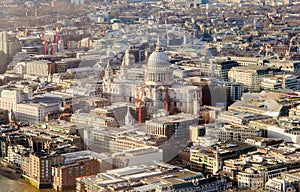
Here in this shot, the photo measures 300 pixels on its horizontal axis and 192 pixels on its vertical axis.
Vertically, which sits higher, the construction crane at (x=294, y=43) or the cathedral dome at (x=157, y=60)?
the cathedral dome at (x=157, y=60)

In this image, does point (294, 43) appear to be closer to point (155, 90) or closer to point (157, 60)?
point (157, 60)

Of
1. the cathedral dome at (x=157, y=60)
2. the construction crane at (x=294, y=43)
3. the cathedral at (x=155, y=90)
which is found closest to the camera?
the cathedral at (x=155, y=90)

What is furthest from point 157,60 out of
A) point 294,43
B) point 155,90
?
point 294,43

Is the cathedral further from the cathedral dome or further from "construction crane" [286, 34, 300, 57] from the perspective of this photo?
"construction crane" [286, 34, 300, 57]

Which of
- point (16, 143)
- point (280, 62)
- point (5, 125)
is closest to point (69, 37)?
point (280, 62)

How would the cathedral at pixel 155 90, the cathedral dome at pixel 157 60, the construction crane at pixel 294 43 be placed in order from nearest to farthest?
1. the cathedral at pixel 155 90
2. the cathedral dome at pixel 157 60
3. the construction crane at pixel 294 43

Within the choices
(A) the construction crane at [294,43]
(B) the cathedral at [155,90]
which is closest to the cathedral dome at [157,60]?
(B) the cathedral at [155,90]

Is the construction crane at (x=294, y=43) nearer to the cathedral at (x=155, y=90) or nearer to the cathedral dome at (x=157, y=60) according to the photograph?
the cathedral dome at (x=157, y=60)

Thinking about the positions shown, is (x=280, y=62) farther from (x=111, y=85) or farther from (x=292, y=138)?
(x=292, y=138)

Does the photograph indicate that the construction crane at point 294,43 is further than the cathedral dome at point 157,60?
Yes
